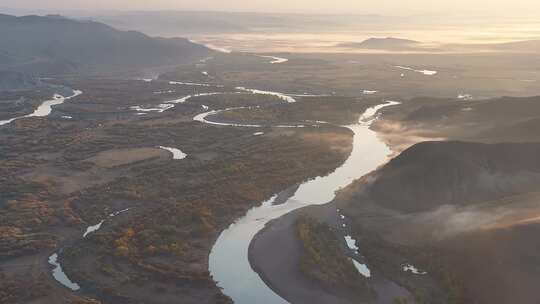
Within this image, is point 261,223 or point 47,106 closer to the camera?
point 261,223

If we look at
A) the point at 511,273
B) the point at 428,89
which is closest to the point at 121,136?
the point at 511,273

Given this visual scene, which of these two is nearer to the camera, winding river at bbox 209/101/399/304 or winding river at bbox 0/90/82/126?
winding river at bbox 209/101/399/304

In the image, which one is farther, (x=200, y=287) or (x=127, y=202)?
(x=127, y=202)

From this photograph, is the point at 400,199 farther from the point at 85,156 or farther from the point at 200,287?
the point at 85,156

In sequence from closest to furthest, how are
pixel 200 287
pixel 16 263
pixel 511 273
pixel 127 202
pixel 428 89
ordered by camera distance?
1. pixel 511 273
2. pixel 200 287
3. pixel 16 263
4. pixel 127 202
5. pixel 428 89

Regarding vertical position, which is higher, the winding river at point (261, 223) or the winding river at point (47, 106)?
the winding river at point (261, 223)

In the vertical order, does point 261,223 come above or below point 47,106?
above

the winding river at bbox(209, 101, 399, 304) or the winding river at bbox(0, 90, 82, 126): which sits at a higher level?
the winding river at bbox(209, 101, 399, 304)

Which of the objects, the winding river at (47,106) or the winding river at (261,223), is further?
the winding river at (47,106)
